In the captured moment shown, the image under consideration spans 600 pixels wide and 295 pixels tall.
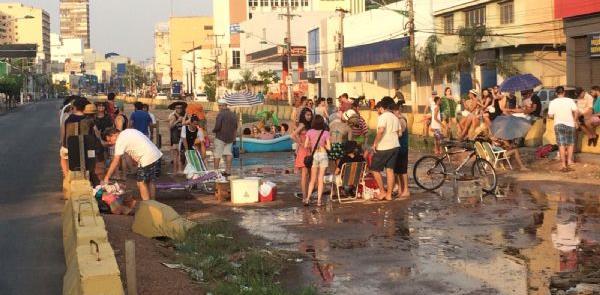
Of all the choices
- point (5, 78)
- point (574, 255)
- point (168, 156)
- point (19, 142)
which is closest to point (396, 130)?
point (574, 255)

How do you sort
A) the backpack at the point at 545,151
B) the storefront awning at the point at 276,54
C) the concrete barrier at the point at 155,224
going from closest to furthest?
the concrete barrier at the point at 155,224
the backpack at the point at 545,151
the storefront awning at the point at 276,54

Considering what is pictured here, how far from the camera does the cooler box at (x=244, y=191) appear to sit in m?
14.2

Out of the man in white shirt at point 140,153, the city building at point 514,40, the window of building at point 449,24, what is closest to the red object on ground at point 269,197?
the man in white shirt at point 140,153

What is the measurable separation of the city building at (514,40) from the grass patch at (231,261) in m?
32.2

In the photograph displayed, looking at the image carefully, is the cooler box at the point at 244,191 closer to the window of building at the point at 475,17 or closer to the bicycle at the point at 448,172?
the bicycle at the point at 448,172

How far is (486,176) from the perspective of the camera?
577 inches

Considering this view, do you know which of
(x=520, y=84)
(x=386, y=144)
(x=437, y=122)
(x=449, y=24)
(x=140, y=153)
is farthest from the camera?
(x=449, y=24)

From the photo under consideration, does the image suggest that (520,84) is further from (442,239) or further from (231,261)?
(231,261)

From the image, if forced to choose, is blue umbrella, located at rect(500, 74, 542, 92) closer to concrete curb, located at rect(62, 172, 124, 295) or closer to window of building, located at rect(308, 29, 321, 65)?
concrete curb, located at rect(62, 172, 124, 295)

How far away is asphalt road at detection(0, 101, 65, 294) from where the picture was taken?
8.57 meters

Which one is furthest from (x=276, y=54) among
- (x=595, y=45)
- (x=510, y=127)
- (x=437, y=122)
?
(x=510, y=127)

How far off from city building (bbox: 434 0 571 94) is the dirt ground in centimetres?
2680

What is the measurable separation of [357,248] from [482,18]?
38943 mm

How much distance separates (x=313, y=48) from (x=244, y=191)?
7316 cm
